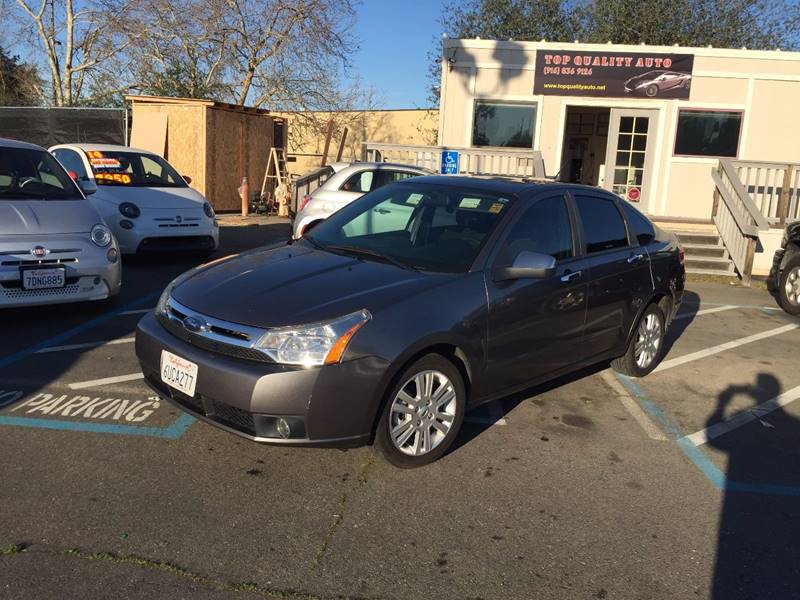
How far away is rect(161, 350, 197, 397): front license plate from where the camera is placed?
3.54m

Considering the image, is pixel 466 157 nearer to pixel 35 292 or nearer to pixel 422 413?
pixel 35 292

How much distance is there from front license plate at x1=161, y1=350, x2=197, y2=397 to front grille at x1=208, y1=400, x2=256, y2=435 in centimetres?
17

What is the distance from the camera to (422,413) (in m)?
3.77

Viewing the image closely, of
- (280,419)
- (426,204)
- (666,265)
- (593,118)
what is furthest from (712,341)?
(593,118)

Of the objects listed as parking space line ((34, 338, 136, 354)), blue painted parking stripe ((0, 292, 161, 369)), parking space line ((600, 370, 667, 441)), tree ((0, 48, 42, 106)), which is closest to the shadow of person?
parking space line ((600, 370, 667, 441))

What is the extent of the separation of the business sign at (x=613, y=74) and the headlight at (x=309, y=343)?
12339 mm

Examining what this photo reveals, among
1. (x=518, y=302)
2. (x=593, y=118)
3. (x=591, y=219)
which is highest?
(x=593, y=118)

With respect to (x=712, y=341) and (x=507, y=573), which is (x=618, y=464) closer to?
(x=507, y=573)

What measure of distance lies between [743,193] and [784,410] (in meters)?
7.82

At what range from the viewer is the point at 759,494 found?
152 inches

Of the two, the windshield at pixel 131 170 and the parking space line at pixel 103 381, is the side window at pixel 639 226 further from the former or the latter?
the windshield at pixel 131 170

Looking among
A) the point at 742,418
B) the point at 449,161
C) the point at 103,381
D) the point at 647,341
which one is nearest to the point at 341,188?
the point at 449,161

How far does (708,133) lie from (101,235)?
41.4 feet

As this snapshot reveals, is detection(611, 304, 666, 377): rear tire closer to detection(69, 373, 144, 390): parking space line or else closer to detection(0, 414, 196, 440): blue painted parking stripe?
detection(0, 414, 196, 440): blue painted parking stripe
